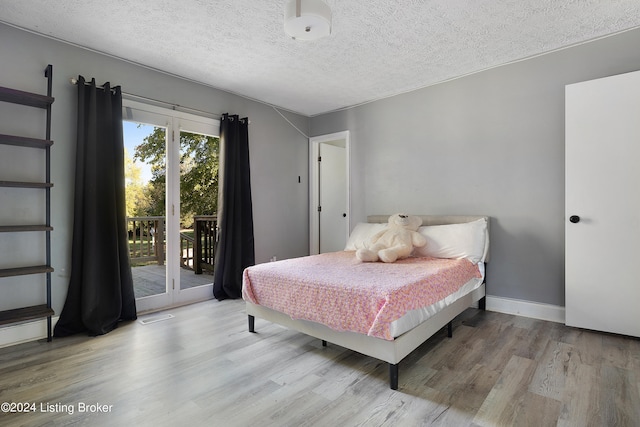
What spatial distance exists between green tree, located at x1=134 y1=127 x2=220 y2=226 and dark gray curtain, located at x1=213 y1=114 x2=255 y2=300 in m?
0.20

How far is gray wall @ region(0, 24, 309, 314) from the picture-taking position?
2.49 m

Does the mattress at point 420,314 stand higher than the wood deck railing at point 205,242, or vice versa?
the wood deck railing at point 205,242

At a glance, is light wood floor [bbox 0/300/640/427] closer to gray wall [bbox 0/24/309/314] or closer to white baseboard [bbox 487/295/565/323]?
white baseboard [bbox 487/295/565/323]

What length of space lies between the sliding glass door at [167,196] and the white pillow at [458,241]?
2555mm

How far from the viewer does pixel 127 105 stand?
3078 millimetres

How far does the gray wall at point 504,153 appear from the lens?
2.90 m

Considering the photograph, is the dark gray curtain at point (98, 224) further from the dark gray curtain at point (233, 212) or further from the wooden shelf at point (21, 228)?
the dark gray curtain at point (233, 212)

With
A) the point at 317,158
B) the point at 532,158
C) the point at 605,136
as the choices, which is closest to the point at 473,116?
the point at 532,158

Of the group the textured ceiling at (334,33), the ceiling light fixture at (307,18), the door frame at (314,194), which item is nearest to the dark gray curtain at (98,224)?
the textured ceiling at (334,33)

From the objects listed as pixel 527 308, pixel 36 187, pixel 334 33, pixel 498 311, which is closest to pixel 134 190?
pixel 36 187

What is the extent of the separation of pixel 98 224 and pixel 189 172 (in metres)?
1.14

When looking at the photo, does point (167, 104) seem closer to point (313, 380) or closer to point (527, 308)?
point (313, 380)

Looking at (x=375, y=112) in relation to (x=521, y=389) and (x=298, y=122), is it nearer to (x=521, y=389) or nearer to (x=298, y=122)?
(x=298, y=122)

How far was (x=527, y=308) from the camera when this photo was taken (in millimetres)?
3064
